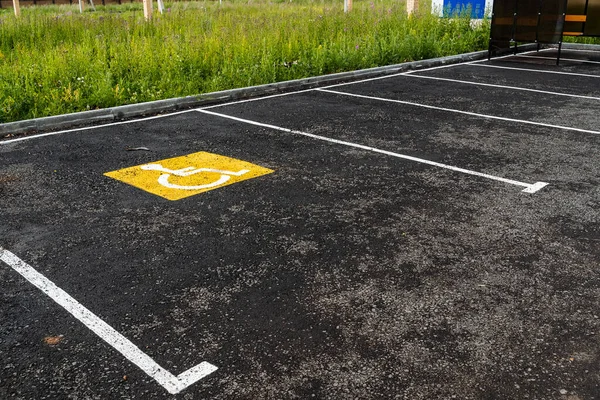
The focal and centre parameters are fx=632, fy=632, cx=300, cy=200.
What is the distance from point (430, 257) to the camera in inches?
180

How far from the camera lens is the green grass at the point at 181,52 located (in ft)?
31.9

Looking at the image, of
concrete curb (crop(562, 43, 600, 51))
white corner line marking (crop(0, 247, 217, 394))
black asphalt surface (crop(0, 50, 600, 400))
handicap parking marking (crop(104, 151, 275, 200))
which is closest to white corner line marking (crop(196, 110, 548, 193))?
black asphalt surface (crop(0, 50, 600, 400))

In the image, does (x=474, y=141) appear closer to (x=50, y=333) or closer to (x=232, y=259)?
(x=232, y=259)

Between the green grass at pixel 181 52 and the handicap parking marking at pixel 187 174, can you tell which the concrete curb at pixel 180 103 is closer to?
the green grass at pixel 181 52

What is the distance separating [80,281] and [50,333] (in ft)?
2.15

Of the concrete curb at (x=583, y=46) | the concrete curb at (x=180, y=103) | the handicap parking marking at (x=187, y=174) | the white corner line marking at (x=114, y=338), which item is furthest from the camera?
the concrete curb at (x=583, y=46)

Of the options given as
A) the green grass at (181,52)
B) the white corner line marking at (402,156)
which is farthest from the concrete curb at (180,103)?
the white corner line marking at (402,156)

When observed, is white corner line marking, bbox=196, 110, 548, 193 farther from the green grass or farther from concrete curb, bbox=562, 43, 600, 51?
concrete curb, bbox=562, 43, 600, 51

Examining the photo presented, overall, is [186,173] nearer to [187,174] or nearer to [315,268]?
[187,174]

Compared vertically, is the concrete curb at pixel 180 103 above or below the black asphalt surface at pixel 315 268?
above

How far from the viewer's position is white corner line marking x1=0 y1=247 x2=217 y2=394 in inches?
125

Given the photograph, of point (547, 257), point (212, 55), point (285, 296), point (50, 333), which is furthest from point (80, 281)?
point (212, 55)

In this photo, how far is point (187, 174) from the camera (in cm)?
652

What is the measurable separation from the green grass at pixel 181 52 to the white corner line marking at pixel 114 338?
499cm
